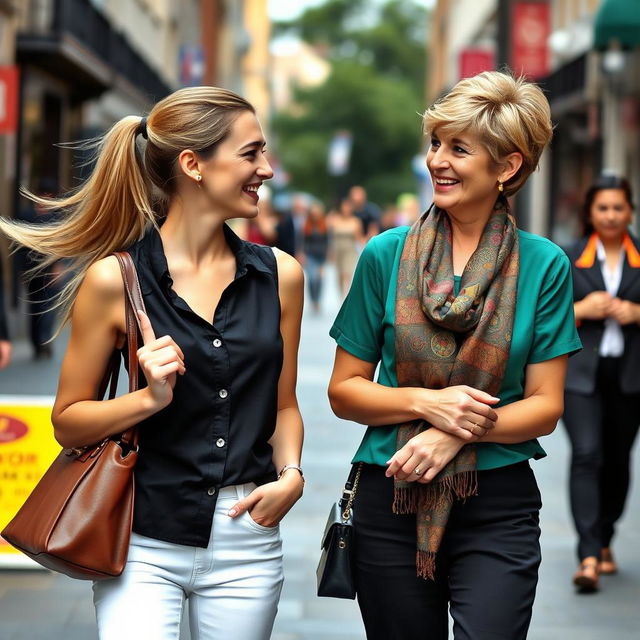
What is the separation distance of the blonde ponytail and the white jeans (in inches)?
25.4

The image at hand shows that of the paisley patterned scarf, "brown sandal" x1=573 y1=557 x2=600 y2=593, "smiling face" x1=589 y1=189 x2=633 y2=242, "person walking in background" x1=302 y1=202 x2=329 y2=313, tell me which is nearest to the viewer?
the paisley patterned scarf

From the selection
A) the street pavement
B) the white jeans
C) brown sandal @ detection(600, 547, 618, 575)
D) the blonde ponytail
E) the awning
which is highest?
the awning

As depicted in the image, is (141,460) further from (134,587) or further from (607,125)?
(607,125)

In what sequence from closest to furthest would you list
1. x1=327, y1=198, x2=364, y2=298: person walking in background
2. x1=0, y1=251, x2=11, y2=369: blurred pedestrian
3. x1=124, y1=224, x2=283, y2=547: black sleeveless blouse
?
x1=124, y1=224, x2=283, y2=547: black sleeveless blouse, x1=0, y1=251, x2=11, y2=369: blurred pedestrian, x1=327, y1=198, x2=364, y2=298: person walking in background

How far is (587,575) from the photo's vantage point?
6285 mm

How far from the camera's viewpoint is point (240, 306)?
10.7 ft

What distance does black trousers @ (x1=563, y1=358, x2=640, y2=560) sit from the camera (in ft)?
21.0

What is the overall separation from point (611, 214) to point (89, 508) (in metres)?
4.10

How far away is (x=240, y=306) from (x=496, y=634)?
97 cm

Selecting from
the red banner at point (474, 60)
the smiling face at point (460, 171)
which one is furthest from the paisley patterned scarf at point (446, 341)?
the red banner at point (474, 60)

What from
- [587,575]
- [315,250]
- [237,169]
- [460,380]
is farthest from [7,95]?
[315,250]

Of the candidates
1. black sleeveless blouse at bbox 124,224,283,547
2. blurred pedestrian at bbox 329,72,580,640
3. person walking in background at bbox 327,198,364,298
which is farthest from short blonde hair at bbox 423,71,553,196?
person walking in background at bbox 327,198,364,298

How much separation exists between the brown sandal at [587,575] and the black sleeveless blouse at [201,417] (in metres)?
3.42

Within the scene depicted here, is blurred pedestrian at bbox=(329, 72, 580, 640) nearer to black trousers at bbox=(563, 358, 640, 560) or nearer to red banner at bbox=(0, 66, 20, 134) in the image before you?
black trousers at bbox=(563, 358, 640, 560)
